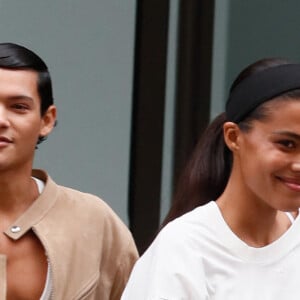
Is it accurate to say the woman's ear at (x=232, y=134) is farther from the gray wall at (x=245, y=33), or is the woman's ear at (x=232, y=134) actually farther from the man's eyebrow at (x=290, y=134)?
the gray wall at (x=245, y=33)

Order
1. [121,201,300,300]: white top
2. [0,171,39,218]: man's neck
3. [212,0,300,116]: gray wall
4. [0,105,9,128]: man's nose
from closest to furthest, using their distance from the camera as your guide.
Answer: [121,201,300,300]: white top < [0,105,9,128]: man's nose < [0,171,39,218]: man's neck < [212,0,300,116]: gray wall

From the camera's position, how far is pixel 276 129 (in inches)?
123

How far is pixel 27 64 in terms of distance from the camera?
12.3 ft

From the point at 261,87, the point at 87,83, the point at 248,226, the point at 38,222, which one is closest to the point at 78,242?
the point at 38,222

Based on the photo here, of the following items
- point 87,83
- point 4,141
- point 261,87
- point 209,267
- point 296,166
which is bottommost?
point 87,83

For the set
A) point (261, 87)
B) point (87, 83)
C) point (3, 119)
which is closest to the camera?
point (261, 87)

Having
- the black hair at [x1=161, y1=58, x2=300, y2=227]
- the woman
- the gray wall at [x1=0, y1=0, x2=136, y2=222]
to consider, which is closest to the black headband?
the woman

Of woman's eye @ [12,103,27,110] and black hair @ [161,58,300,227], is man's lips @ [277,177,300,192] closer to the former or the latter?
black hair @ [161,58,300,227]

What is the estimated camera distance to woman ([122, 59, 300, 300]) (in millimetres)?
3094

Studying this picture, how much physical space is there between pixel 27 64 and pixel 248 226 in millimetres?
864

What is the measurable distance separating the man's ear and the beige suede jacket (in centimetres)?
17

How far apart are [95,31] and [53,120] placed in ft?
4.99

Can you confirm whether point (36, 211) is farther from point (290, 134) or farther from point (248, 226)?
point (290, 134)

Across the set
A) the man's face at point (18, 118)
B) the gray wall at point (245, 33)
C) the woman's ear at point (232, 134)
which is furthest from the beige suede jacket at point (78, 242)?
the gray wall at point (245, 33)
